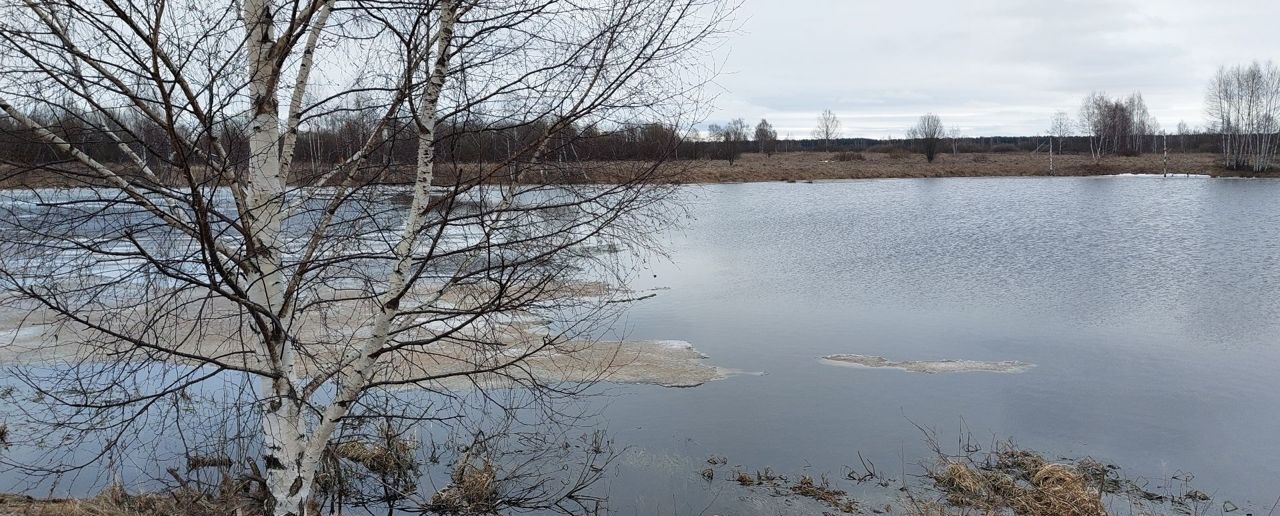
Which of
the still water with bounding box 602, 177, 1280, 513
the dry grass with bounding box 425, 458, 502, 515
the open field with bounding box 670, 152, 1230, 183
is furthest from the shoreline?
the dry grass with bounding box 425, 458, 502, 515

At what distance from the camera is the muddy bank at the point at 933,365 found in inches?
372

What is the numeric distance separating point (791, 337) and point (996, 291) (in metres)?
4.72

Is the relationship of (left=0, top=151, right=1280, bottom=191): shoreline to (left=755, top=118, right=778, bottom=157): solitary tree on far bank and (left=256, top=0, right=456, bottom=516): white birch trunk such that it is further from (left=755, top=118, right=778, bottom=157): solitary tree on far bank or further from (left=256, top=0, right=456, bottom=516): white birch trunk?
(left=256, top=0, right=456, bottom=516): white birch trunk

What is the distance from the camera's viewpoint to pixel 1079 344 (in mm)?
10594

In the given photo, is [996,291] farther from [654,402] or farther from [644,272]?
[654,402]

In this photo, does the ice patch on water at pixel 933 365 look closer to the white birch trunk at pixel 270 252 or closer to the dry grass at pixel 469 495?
the dry grass at pixel 469 495

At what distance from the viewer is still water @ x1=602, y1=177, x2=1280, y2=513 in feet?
23.2

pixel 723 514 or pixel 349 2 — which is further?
pixel 723 514

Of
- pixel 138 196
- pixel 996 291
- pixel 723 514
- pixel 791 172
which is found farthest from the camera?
pixel 791 172

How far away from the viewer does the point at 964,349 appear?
10367 mm

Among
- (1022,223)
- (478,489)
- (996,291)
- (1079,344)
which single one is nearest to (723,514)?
(478,489)

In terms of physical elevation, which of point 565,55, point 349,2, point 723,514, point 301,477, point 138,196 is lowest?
point 723,514

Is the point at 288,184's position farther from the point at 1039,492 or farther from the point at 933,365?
the point at 933,365

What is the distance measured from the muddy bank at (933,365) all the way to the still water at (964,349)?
17 cm
